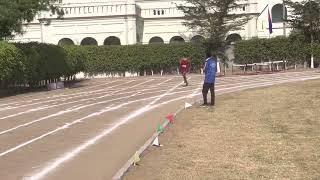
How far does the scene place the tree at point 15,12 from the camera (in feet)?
99.4

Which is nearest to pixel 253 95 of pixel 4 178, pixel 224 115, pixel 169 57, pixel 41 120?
pixel 224 115

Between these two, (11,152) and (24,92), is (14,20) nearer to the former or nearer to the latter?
(24,92)

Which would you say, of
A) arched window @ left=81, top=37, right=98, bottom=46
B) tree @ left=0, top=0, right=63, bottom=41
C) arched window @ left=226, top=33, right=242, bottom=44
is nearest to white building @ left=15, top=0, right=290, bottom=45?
arched window @ left=81, top=37, right=98, bottom=46

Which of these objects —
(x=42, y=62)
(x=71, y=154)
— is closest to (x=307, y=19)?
(x=42, y=62)

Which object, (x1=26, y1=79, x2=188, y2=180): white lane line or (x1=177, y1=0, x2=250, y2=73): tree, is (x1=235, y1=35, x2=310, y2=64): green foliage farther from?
(x1=26, y1=79, x2=188, y2=180): white lane line

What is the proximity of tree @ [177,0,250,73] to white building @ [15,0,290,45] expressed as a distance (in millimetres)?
5341

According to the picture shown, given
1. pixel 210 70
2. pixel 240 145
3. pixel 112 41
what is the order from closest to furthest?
pixel 240 145 → pixel 210 70 → pixel 112 41

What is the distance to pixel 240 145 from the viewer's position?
1259cm

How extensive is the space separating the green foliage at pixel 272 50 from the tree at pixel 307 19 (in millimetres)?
962

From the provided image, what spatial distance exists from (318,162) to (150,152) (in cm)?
332

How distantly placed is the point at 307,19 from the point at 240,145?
135 ft

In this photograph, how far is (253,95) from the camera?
24.8 meters

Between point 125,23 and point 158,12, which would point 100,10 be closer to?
point 125,23

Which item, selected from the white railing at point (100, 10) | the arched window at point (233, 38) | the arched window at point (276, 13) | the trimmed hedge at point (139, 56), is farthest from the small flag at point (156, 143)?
the arched window at point (276, 13)
